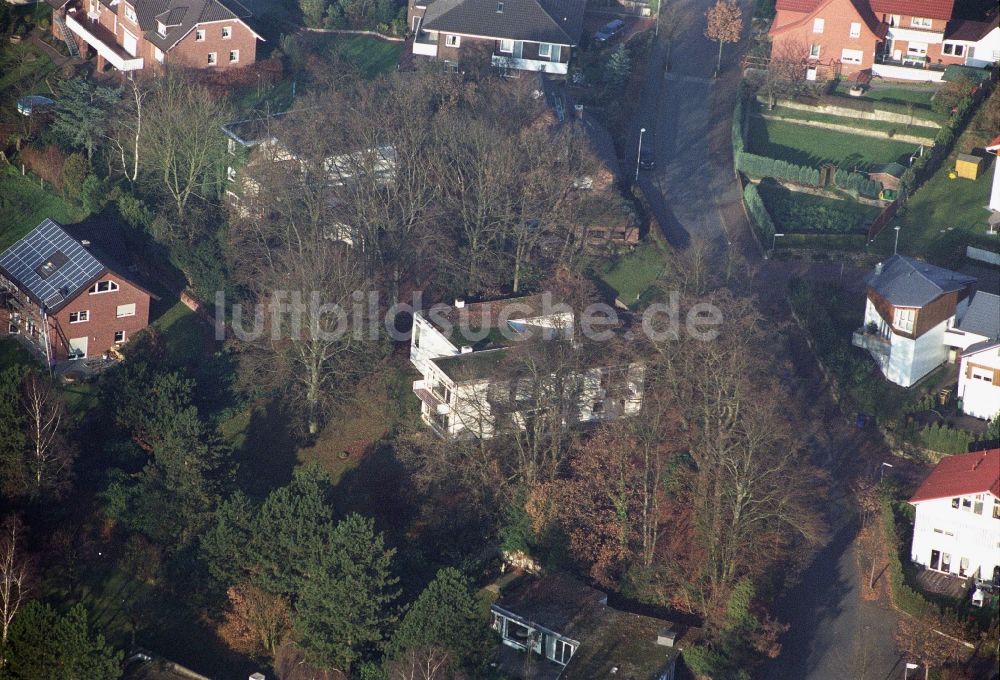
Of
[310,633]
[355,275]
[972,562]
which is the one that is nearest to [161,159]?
[355,275]

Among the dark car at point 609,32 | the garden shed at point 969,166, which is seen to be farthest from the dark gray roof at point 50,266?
the garden shed at point 969,166

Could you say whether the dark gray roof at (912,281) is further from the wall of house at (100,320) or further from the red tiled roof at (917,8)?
the wall of house at (100,320)

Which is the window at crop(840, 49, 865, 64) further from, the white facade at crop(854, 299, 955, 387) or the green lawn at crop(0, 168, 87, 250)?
the green lawn at crop(0, 168, 87, 250)

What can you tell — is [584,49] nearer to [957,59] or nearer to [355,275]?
[957,59]

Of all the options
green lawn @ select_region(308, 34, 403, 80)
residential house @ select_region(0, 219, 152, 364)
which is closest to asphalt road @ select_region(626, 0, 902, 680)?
green lawn @ select_region(308, 34, 403, 80)

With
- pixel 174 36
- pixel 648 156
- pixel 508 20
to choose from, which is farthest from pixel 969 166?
pixel 174 36
